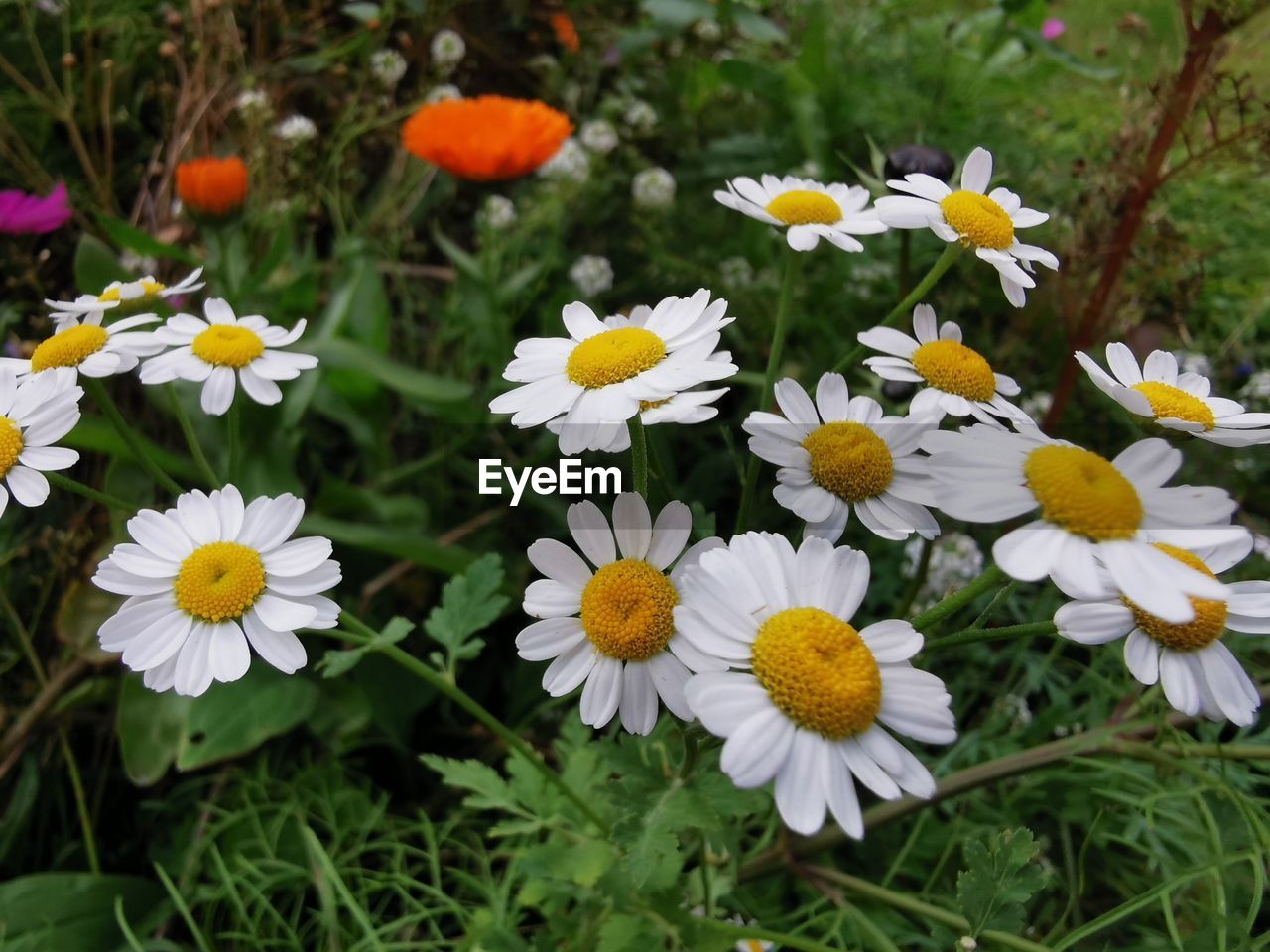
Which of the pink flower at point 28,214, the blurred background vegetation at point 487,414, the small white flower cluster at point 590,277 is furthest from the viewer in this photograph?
the small white flower cluster at point 590,277

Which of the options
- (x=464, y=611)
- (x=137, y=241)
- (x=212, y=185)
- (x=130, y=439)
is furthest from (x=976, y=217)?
(x=137, y=241)

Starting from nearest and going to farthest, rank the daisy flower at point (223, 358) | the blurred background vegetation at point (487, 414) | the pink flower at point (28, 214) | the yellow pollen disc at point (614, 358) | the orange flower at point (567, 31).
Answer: the yellow pollen disc at point (614, 358) → the daisy flower at point (223, 358) → the blurred background vegetation at point (487, 414) → the pink flower at point (28, 214) → the orange flower at point (567, 31)

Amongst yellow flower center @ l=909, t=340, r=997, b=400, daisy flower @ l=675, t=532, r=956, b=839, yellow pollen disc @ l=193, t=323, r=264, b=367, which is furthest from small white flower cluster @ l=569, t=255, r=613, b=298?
daisy flower @ l=675, t=532, r=956, b=839

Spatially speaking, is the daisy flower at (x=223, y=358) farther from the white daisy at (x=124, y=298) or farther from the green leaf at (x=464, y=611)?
the green leaf at (x=464, y=611)

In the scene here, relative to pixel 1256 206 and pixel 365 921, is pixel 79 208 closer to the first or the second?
pixel 365 921

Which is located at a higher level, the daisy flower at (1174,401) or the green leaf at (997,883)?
the daisy flower at (1174,401)

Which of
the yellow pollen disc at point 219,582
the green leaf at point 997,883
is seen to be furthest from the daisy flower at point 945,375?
the yellow pollen disc at point 219,582
